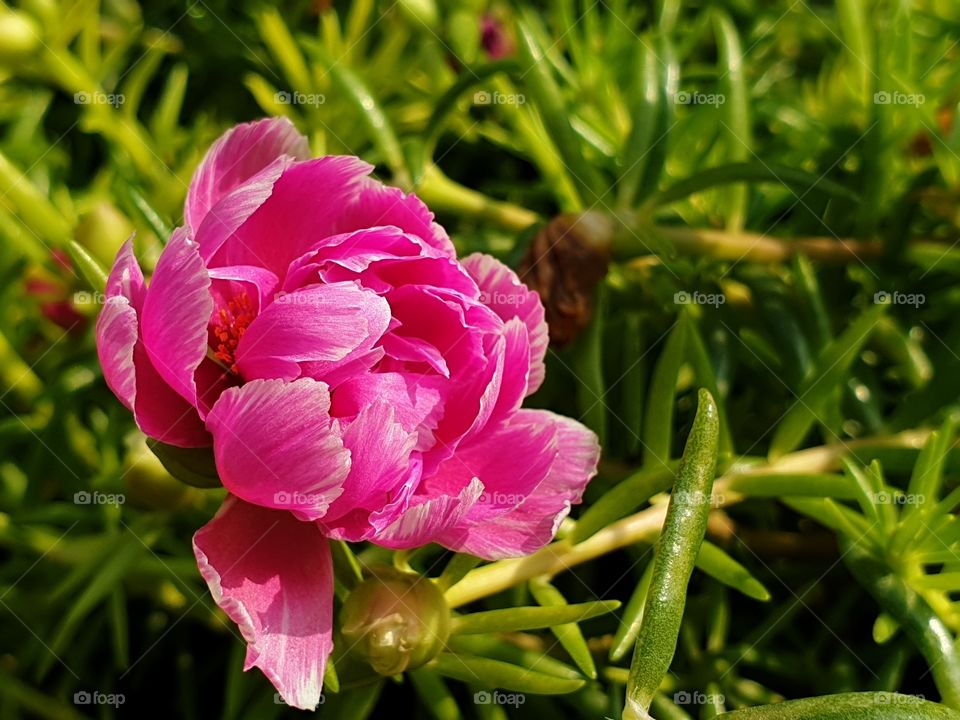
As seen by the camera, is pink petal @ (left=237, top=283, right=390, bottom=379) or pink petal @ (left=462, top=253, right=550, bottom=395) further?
pink petal @ (left=462, top=253, right=550, bottom=395)

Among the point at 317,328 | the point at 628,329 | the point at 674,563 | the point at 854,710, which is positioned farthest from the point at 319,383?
the point at 628,329

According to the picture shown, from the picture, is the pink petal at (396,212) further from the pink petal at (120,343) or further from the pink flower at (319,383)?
the pink petal at (120,343)

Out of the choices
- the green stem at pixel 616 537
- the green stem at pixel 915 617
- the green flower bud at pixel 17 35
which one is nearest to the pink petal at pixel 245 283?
the green stem at pixel 616 537

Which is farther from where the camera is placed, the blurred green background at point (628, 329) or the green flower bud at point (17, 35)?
the green flower bud at point (17, 35)

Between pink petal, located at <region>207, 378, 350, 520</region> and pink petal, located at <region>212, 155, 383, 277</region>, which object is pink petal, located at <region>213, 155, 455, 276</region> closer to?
pink petal, located at <region>212, 155, 383, 277</region>

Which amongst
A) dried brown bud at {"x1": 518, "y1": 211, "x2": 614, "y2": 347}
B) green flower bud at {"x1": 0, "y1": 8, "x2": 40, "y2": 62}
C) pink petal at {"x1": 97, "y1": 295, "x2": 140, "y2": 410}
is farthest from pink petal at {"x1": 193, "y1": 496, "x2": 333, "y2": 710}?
green flower bud at {"x1": 0, "y1": 8, "x2": 40, "y2": 62}

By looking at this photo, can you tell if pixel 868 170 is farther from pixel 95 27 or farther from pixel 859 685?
pixel 95 27

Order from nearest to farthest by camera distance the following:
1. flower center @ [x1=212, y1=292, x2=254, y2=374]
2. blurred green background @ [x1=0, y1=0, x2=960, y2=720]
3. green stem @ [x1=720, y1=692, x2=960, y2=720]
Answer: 1. green stem @ [x1=720, y1=692, x2=960, y2=720]
2. flower center @ [x1=212, y1=292, x2=254, y2=374]
3. blurred green background @ [x1=0, y1=0, x2=960, y2=720]

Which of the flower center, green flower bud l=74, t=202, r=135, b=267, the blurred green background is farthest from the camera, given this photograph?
green flower bud l=74, t=202, r=135, b=267
